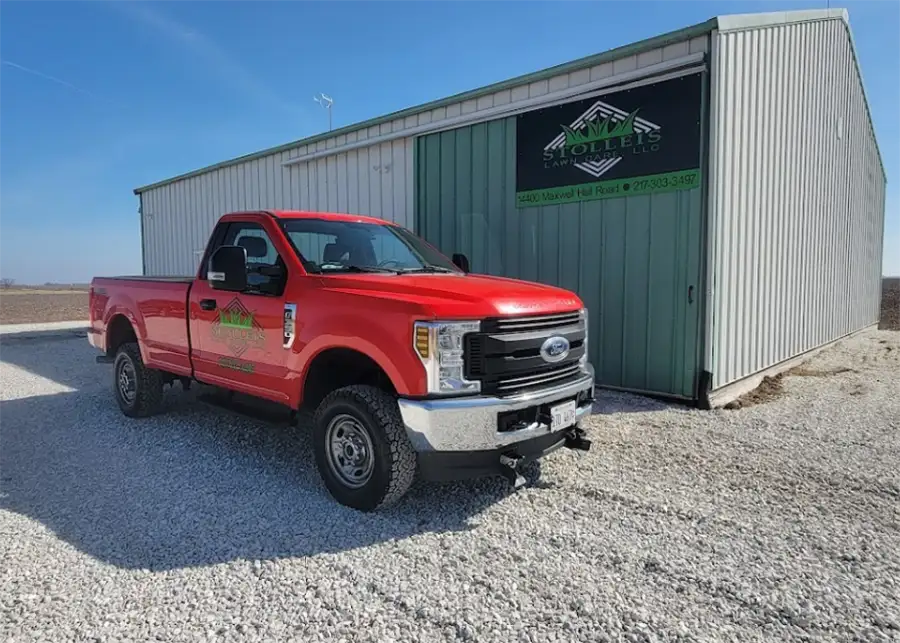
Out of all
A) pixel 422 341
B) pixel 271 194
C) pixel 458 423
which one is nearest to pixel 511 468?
pixel 458 423

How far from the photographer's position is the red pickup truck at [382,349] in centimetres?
335

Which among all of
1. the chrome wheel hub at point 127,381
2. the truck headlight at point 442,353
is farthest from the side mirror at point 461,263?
the chrome wheel hub at point 127,381

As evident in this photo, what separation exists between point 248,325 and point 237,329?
0.56 ft

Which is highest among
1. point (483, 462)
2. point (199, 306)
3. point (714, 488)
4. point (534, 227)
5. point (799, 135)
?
point (799, 135)

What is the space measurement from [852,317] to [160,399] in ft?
53.7

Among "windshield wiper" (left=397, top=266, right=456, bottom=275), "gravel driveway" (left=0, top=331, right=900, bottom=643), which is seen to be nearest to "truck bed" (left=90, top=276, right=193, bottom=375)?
"gravel driveway" (left=0, top=331, right=900, bottom=643)

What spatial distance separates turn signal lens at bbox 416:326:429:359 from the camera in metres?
3.30

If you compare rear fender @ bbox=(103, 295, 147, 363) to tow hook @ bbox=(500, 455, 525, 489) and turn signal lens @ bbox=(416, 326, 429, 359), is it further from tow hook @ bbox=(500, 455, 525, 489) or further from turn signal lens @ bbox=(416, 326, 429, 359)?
tow hook @ bbox=(500, 455, 525, 489)

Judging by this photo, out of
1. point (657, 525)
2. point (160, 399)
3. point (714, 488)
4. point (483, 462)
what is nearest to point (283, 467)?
point (483, 462)

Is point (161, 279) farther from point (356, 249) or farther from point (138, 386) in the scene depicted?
point (356, 249)

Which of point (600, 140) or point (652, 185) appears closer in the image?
point (652, 185)

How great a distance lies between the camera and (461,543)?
3.29 meters

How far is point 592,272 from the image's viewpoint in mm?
7367

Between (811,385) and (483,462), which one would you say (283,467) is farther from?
(811,385)
